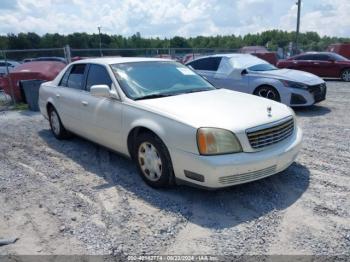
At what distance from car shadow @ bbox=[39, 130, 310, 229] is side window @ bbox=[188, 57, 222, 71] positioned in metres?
5.40

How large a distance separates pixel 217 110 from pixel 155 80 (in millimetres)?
1229

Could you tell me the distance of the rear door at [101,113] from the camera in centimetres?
468

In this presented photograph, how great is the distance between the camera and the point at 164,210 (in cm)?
378

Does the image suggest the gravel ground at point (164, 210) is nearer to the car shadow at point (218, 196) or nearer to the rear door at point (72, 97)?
the car shadow at point (218, 196)

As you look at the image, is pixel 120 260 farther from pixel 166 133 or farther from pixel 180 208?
pixel 166 133

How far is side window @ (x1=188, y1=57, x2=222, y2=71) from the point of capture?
9.76m

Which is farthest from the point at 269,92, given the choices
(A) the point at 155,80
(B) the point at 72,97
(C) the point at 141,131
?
(C) the point at 141,131

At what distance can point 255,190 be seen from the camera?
414 centimetres

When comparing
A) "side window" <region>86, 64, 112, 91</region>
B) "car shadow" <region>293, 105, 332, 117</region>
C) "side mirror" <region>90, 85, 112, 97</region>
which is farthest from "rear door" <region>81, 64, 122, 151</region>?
"car shadow" <region>293, 105, 332, 117</region>

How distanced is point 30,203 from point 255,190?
267cm

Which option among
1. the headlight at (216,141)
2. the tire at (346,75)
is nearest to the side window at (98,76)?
the headlight at (216,141)

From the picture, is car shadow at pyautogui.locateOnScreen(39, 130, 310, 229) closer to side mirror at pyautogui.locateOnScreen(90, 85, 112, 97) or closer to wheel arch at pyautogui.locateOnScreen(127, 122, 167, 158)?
wheel arch at pyautogui.locateOnScreen(127, 122, 167, 158)

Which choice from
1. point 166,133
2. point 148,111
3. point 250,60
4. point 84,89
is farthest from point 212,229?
point 250,60

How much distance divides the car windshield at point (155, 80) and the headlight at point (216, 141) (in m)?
1.20
